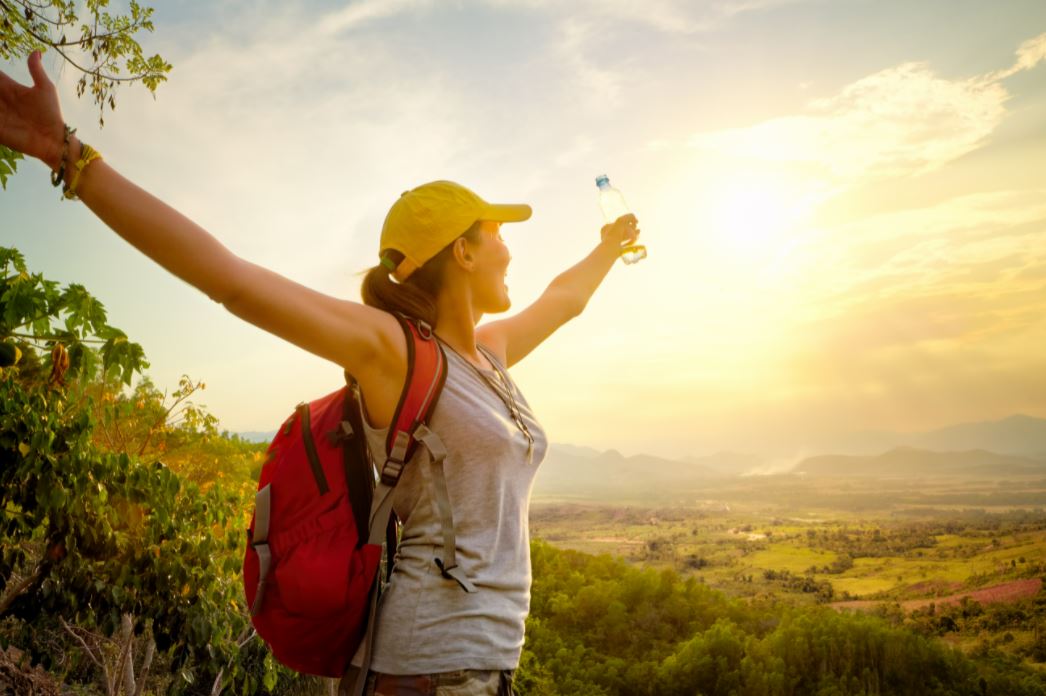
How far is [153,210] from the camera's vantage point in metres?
1.25

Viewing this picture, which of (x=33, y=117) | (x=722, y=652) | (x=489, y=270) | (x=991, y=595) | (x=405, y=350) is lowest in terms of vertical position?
(x=722, y=652)

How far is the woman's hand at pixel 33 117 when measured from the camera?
1.24 m

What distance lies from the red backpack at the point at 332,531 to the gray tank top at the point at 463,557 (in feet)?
0.12

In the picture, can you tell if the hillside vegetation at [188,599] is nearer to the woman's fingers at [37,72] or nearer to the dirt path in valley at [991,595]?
the dirt path in valley at [991,595]

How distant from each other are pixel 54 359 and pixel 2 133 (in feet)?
6.99

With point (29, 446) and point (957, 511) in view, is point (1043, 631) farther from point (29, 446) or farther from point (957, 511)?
point (29, 446)

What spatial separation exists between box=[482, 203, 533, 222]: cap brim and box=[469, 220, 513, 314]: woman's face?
0.03 meters

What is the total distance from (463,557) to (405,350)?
1.47ft

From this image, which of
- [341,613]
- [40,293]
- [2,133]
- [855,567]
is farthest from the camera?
[855,567]

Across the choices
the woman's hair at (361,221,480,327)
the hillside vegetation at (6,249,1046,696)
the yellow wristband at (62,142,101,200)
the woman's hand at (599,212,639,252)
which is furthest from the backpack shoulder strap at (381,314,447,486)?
the hillside vegetation at (6,249,1046,696)

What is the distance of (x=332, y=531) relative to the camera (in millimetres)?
1440

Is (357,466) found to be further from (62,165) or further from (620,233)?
(620,233)

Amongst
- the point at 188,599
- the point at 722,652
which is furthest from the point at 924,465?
the point at 188,599

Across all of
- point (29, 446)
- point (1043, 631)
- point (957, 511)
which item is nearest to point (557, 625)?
point (1043, 631)
